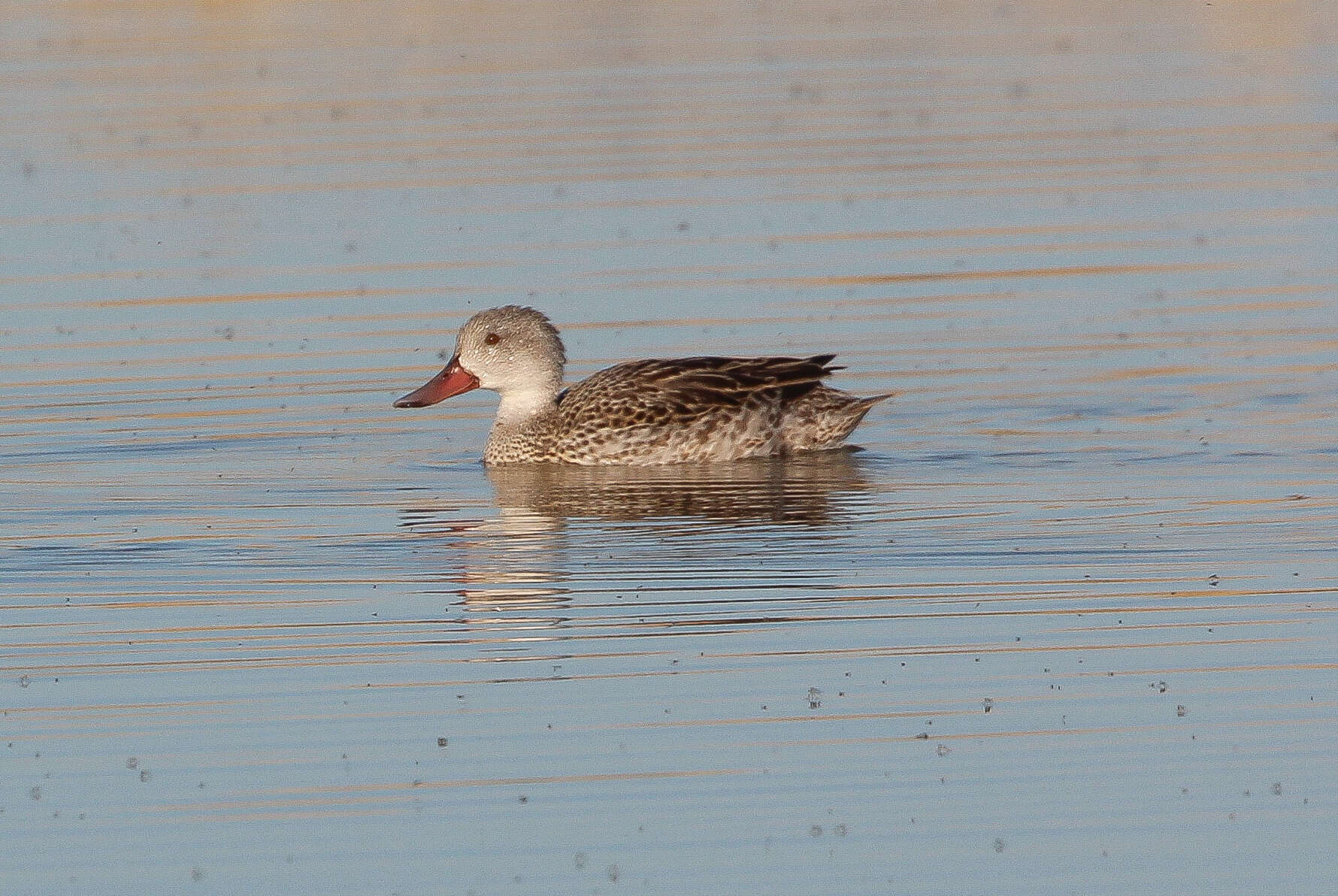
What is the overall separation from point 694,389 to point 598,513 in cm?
167

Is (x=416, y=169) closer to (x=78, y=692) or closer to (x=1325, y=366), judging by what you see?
(x=1325, y=366)

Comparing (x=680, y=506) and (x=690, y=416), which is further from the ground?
(x=690, y=416)

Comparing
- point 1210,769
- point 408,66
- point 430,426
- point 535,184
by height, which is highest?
point 408,66

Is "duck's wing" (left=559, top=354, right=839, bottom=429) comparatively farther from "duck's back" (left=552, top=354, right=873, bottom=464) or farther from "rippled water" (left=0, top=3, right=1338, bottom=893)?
"rippled water" (left=0, top=3, right=1338, bottom=893)

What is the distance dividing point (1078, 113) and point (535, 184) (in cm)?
628

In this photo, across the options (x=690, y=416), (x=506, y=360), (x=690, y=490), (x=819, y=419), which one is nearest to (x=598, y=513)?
(x=690, y=490)

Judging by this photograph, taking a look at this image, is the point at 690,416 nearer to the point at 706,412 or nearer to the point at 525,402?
the point at 706,412

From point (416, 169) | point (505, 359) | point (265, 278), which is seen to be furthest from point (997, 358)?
point (416, 169)

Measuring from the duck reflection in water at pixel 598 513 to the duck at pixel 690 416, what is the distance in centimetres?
8

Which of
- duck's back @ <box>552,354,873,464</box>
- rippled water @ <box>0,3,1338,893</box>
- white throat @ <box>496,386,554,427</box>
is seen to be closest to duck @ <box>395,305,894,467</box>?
duck's back @ <box>552,354,873,464</box>

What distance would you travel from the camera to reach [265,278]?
1952 centimetres

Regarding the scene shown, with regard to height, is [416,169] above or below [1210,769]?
above

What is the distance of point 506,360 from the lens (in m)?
15.2

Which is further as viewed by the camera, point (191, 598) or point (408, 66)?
point (408, 66)
